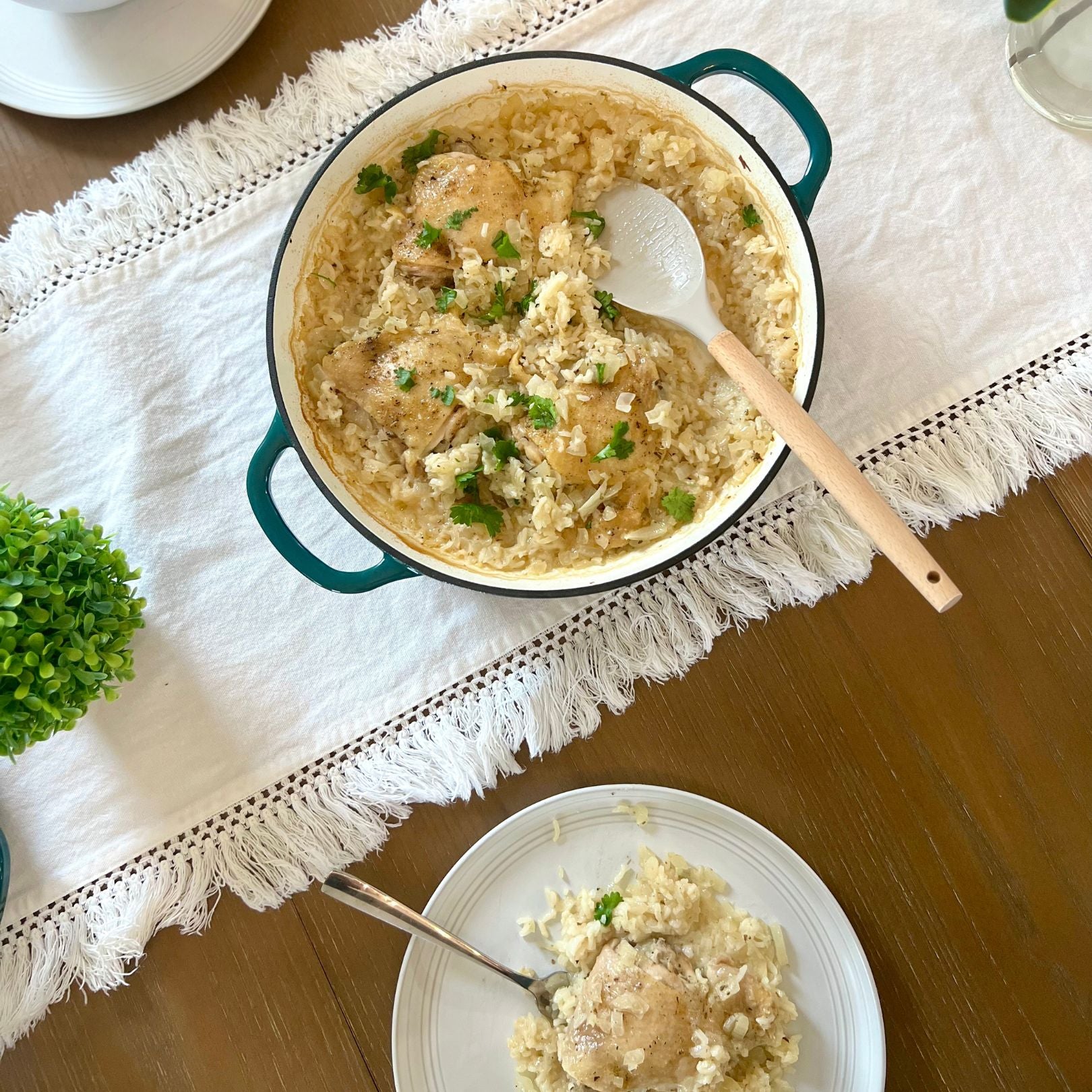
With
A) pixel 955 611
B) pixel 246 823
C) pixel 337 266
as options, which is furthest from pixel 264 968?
pixel 955 611

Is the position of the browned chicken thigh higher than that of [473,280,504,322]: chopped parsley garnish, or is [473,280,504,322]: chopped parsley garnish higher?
[473,280,504,322]: chopped parsley garnish

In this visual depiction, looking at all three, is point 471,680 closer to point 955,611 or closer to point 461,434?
point 461,434

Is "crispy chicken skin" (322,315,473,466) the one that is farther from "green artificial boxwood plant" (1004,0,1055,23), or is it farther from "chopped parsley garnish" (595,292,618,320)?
"green artificial boxwood plant" (1004,0,1055,23)

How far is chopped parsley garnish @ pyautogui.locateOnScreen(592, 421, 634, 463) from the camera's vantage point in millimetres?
1517

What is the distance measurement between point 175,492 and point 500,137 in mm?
915

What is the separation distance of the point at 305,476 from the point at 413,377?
0.35 m

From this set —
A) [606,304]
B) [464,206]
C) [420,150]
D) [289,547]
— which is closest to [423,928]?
[289,547]

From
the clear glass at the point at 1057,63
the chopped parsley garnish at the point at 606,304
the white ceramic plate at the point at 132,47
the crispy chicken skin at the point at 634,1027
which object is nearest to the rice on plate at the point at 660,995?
the crispy chicken skin at the point at 634,1027

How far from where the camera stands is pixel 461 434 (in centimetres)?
158

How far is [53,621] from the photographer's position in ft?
4.86

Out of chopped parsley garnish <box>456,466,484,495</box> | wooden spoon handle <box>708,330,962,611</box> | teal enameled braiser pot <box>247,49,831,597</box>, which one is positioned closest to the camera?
wooden spoon handle <box>708,330,962,611</box>

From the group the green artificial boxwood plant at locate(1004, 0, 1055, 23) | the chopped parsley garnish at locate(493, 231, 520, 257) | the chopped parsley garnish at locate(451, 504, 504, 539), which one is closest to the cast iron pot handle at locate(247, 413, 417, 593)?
the chopped parsley garnish at locate(451, 504, 504, 539)

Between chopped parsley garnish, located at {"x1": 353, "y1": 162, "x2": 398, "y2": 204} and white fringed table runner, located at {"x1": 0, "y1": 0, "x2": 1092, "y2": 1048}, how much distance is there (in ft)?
0.83

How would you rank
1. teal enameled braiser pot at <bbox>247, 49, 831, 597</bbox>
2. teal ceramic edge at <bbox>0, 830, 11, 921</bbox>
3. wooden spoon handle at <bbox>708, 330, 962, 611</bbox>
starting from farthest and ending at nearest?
teal ceramic edge at <bbox>0, 830, 11, 921</bbox>
teal enameled braiser pot at <bbox>247, 49, 831, 597</bbox>
wooden spoon handle at <bbox>708, 330, 962, 611</bbox>
